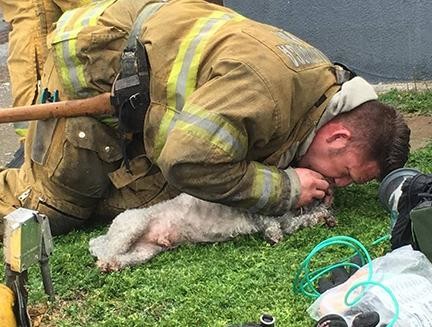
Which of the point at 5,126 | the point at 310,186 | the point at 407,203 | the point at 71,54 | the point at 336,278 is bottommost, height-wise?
the point at 5,126

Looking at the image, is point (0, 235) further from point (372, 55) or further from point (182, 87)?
point (372, 55)

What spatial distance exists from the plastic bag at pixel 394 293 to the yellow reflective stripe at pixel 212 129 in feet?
2.58

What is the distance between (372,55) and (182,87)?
9.50 feet

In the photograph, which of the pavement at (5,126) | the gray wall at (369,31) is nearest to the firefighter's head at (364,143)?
the gray wall at (369,31)

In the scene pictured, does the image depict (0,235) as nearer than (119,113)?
No

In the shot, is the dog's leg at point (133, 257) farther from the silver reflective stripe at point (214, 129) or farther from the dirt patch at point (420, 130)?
the dirt patch at point (420, 130)

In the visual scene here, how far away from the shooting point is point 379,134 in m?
3.34

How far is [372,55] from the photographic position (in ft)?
19.4

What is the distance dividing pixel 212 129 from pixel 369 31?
10.2 ft

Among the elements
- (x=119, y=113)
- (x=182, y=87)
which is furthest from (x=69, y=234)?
(x=182, y=87)

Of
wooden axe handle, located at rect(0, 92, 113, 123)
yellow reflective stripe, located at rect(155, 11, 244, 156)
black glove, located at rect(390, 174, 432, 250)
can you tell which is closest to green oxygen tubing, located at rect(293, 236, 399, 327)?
black glove, located at rect(390, 174, 432, 250)

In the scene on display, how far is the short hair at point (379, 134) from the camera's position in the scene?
132 inches

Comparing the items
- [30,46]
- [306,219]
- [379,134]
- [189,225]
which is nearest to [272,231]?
[306,219]

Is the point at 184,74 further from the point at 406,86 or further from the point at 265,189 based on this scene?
the point at 406,86
